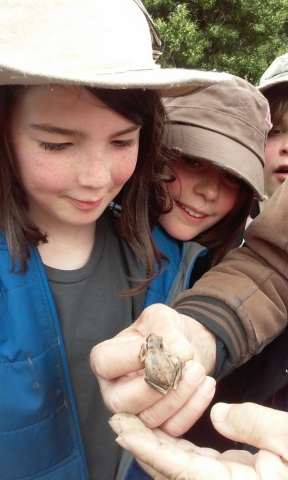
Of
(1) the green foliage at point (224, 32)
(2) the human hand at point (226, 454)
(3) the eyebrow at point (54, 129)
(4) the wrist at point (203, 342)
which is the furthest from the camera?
(1) the green foliage at point (224, 32)

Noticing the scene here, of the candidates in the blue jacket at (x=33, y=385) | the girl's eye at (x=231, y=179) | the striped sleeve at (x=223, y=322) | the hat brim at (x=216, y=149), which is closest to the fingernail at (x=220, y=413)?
the striped sleeve at (x=223, y=322)

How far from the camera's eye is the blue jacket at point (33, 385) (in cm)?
114

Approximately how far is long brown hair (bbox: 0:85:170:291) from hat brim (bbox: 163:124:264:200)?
103 millimetres

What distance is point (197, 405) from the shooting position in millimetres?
917

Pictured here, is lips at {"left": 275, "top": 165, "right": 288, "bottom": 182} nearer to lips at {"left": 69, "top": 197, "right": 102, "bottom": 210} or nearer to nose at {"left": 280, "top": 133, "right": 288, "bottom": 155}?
nose at {"left": 280, "top": 133, "right": 288, "bottom": 155}

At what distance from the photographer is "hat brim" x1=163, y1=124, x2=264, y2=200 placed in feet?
4.67

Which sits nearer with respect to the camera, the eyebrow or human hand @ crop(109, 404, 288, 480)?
human hand @ crop(109, 404, 288, 480)

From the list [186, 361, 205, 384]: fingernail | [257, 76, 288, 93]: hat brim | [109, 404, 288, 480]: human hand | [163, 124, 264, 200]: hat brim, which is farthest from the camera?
[257, 76, 288, 93]: hat brim

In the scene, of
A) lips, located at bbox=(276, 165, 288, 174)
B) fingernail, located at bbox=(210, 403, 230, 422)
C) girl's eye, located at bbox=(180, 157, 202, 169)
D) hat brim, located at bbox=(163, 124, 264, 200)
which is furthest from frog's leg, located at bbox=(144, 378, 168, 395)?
lips, located at bbox=(276, 165, 288, 174)

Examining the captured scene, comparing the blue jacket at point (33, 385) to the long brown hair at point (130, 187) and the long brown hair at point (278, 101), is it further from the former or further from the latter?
the long brown hair at point (278, 101)

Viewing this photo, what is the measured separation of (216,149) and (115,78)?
61 cm

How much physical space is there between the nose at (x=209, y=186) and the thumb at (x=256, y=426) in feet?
2.73

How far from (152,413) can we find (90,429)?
1.70ft

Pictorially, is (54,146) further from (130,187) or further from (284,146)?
(284,146)
